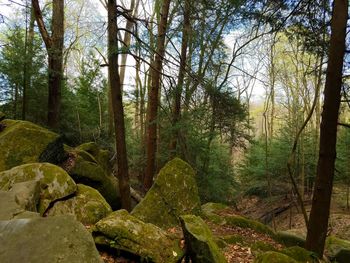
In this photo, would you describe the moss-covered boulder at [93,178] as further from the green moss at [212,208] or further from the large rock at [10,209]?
the large rock at [10,209]

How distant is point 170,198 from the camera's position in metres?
7.26

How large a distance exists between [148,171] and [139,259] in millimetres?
6971

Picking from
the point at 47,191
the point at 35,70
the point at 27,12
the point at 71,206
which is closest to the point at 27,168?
the point at 47,191

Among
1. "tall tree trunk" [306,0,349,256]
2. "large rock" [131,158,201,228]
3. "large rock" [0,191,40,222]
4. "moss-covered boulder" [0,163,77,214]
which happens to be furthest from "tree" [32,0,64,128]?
"tall tree trunk" [306,0,349,256]

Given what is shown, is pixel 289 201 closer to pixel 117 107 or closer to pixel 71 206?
pixel 117 107

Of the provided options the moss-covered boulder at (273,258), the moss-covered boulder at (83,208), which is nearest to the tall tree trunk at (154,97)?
the moss-covered boulder at (83,208)

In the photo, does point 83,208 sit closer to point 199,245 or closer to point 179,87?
point 199,245

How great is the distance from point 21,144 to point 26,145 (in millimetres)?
116

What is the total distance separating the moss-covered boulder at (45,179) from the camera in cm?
613

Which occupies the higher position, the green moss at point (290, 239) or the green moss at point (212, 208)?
the green moss at point (212, 208)

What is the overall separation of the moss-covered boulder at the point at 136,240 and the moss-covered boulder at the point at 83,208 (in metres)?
1.75

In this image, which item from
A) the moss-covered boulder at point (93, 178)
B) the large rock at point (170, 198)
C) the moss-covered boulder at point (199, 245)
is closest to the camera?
the moss-covered boulder at point (199, 245)

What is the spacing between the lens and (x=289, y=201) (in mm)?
17375

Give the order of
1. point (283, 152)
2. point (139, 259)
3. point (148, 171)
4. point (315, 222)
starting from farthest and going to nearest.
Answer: point (283, 152)
point (148, 171)
point (315, 222)
point (139, 259)
